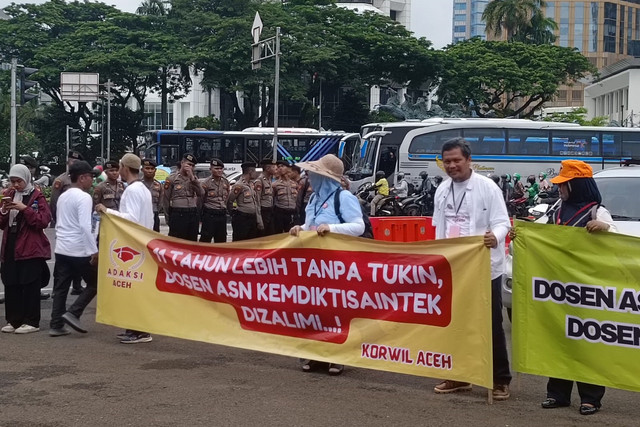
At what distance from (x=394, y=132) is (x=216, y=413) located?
96.3 feet

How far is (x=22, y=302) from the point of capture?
29.3ft

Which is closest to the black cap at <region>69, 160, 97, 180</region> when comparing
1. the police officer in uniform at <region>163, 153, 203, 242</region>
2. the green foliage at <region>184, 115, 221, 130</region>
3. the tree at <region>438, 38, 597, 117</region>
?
the police officer in uniform at <region>163, 153, 203, 242</region>

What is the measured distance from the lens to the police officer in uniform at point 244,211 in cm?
1405

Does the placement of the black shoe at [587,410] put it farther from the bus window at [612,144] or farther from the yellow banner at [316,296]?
the bus window at [612,144]

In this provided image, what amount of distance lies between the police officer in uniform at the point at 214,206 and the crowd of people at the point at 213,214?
0.05 feet

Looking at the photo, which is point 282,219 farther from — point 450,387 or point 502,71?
point 502,71

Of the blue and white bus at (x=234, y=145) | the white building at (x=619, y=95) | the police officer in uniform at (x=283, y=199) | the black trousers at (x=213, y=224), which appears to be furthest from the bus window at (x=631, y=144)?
the black trousers at (x=213, y=224)

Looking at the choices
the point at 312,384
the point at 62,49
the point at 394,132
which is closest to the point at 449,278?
the point at 312,384

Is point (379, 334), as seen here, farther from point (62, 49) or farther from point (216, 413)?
point (62, 49)

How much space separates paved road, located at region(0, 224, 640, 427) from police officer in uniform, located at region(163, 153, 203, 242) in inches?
176

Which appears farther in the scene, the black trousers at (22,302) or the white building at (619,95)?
the white building at (619,95)

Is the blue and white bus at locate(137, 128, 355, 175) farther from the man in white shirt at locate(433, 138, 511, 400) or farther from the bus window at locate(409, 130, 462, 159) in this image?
the man in white shirt at locate(433, 138, 511, 400)

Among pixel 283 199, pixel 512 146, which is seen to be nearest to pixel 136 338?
pixel 283 199

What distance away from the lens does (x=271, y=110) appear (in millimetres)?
60938
